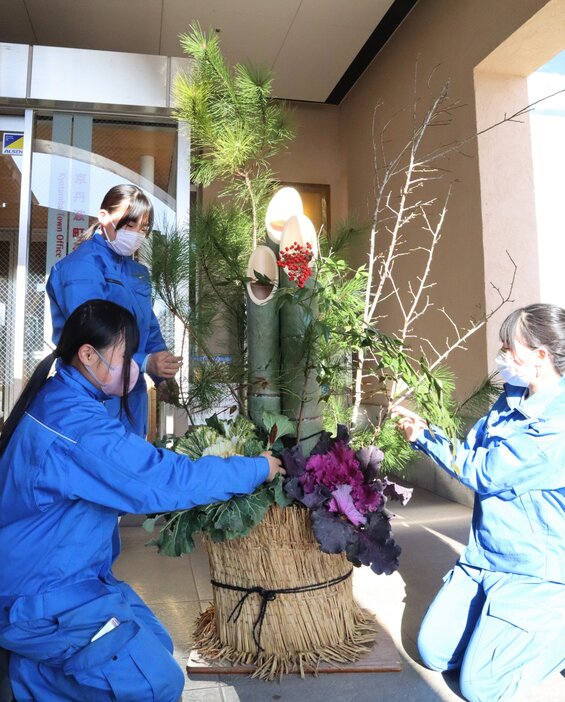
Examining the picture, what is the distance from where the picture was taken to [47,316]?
3.23 meters

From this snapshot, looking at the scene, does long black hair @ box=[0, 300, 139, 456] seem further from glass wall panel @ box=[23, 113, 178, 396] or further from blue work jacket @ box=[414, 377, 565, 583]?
glass wall panel @ box=[23, 113, 178, 396]

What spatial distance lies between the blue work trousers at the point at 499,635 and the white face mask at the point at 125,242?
4.42 feet

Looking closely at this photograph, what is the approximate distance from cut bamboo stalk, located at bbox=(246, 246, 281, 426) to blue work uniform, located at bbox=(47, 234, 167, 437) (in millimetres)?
362

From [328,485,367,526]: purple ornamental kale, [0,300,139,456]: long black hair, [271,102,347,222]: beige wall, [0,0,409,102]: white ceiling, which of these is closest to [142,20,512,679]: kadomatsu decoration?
[328,485,367,526]: purple ornamental kale

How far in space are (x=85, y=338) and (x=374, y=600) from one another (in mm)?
1280

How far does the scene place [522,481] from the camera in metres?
1.42

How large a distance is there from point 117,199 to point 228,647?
4.27ft

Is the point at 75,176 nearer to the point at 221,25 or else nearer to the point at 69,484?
the point at 221,25

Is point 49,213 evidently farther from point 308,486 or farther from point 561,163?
point 561,163

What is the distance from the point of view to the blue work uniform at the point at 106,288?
5.81 ft

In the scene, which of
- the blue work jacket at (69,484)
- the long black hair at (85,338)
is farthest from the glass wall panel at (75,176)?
the blue work jacket at (69,484)

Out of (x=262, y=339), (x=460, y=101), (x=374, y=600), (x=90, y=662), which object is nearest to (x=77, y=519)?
(x=90, y=662)

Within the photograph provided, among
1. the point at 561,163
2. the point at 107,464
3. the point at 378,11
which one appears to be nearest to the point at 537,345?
the point at 107,464

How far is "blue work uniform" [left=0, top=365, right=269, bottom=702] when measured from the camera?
3.58 ft
